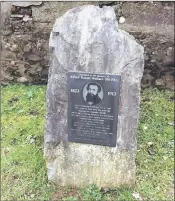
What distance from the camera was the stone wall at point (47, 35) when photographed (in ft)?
16.7

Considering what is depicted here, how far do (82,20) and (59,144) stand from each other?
1.15 metres

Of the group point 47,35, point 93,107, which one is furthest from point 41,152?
point 47,35

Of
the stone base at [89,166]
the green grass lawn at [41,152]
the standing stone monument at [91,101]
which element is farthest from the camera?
the green grass lawn at [41,152]

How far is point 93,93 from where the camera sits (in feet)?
10.6

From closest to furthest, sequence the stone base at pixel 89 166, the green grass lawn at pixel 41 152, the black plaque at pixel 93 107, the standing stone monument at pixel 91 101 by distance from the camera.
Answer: the standing stone monument at pixel 91 101
the black plaque at pixel 93 107
the stone base at pixel 89 166
the green grass lawn at pixel 41 152

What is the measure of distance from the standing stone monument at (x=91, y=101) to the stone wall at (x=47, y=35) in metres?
2.08

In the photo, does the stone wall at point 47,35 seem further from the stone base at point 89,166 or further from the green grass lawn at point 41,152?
the stone base at point 89,166

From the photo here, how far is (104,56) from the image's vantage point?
311 cm

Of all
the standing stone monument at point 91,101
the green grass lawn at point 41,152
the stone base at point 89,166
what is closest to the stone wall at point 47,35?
the green grass lawn at point 41,152

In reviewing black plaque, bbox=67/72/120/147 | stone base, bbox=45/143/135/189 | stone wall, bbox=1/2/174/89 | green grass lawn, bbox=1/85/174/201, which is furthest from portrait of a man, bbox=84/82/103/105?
stone wall, bbox=1/2/174/89

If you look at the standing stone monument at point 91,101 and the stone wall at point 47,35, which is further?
the stone wall at point 47,35

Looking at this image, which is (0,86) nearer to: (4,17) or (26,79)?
(26,79)

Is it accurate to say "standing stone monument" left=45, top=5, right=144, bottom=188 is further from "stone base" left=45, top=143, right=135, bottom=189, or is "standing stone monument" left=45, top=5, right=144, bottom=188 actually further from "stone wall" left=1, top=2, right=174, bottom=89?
"stone wall" left=1, top=2, right=174, bottom=89

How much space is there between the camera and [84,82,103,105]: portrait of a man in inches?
126
